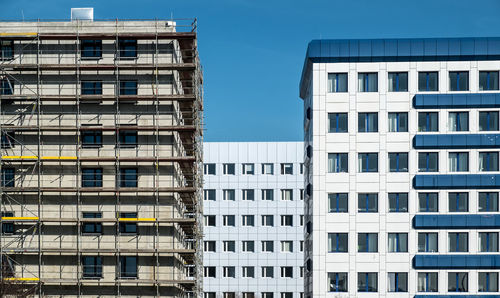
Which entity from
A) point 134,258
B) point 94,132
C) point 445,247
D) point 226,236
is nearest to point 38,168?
point 94,132

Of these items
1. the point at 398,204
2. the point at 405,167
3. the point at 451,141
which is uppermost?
the point at 451,141

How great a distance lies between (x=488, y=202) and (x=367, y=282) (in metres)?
11.2

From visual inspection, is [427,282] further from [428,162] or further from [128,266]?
[128,266]

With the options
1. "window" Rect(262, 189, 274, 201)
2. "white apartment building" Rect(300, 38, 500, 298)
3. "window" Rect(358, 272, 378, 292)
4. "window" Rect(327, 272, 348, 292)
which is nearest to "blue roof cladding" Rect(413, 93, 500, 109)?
"white apartment building" Rect(300, 38, 500, 298)

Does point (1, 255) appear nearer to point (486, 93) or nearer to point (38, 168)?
point (38, 168)

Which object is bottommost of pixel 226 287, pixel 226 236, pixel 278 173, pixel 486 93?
pixel 226 287

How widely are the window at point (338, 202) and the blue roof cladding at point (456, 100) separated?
8.97 m

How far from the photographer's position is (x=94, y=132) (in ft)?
194

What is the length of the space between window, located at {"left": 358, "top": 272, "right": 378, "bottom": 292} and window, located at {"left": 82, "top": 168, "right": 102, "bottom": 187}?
20.9 meters

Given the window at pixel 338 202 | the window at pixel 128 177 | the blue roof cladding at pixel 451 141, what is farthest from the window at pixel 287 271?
the window at pixel 128 177

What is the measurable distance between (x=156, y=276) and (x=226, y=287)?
1834 inches

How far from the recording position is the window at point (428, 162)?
208 ft

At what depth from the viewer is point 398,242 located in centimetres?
6288

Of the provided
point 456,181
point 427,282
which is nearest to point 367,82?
point 456,181
